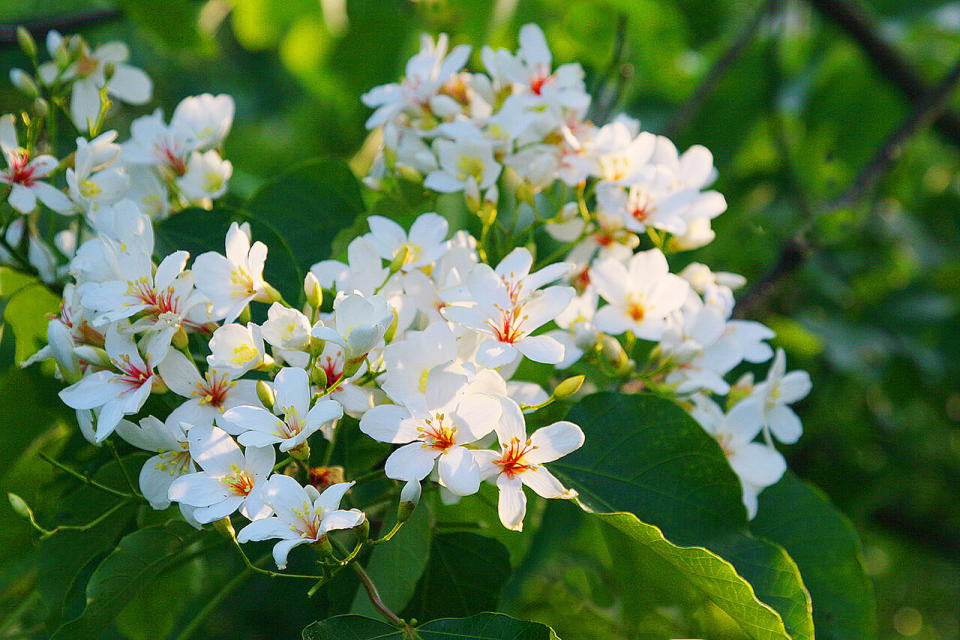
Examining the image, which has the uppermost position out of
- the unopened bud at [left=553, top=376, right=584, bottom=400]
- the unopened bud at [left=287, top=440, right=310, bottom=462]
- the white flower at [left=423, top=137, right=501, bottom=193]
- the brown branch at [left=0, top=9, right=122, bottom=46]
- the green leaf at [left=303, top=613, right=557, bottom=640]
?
the white flower at [left=423, top=137, right=501, bottom=193]

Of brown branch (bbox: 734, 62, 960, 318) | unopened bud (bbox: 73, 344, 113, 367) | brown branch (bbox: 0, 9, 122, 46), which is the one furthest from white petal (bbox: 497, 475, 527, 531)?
brown branch (bbox: 0, 9, 122, 46)

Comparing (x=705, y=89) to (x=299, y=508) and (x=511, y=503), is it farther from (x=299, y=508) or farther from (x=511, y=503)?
(x=299, y=508)

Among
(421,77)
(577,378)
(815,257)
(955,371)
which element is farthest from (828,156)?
(577,378)

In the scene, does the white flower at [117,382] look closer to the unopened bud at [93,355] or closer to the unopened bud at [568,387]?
the unopened bud at [93,355]

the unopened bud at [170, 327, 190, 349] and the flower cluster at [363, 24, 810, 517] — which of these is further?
the flower cluster at [363, 24, 810, 517]

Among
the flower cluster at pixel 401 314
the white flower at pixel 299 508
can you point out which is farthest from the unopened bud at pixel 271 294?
the white flower at pixel 299 508

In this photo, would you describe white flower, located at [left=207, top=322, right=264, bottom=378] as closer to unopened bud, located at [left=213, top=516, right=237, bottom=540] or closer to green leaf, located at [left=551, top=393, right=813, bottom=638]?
unopened bud, located at [left=213, top=516, right=237, bottom=540]
